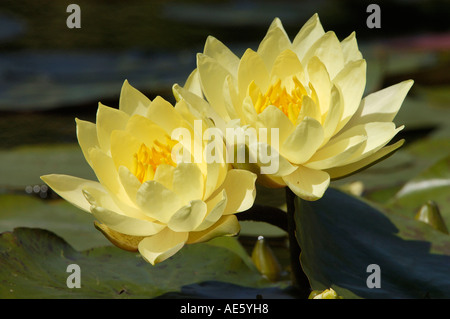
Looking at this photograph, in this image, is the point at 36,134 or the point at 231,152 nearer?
the point at 231,152

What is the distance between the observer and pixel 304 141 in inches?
30.9

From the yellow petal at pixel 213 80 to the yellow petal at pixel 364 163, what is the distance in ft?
0.63

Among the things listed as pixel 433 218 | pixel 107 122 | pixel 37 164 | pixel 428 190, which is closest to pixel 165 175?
pixel 107 122

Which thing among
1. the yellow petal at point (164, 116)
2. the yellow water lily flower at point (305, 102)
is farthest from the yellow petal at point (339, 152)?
the yellow petal at point (164, 116)

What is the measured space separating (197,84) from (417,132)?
61.7 inches

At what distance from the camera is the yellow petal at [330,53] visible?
0.87 meters

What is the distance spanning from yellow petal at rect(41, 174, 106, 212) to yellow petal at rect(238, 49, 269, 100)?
0.88 feet

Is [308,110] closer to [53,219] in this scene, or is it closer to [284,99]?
[284,99]

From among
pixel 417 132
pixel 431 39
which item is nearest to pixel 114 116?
pixel 417 132

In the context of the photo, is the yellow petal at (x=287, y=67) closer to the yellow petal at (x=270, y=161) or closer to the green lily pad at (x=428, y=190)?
the yellow petal at (x=270, y=161)

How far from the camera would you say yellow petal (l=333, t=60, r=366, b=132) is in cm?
84

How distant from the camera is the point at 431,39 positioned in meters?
3.51
